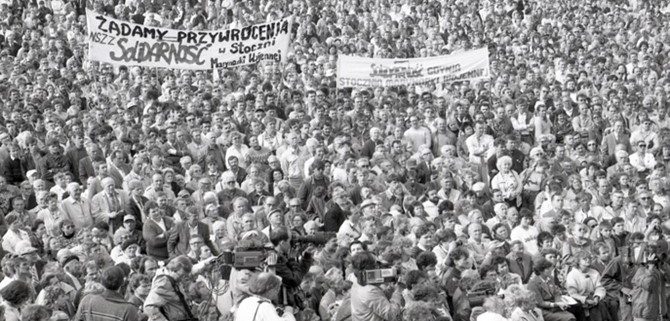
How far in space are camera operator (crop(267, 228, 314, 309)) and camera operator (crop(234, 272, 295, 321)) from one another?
4.60 ft

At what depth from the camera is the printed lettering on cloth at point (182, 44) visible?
21219mm

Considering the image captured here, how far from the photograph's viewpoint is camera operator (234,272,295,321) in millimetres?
9945

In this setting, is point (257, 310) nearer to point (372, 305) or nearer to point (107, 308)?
point (107, 308)

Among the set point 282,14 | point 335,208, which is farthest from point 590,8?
point 335,208

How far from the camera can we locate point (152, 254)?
49.5ft

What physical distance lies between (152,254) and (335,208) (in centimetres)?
245

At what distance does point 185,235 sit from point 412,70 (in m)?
8.70

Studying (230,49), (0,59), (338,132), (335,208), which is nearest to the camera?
(335,208)

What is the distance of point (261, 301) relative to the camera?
999 centimetres

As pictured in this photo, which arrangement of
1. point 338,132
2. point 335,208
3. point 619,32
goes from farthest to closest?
point 619,32 → point 338,132 → point 335,208

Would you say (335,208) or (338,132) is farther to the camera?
(338,132)

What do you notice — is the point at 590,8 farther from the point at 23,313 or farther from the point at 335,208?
the point at 23,313

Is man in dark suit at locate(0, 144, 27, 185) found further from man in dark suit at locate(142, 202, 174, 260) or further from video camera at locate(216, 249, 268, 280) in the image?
video camera at locate(216, 249, 268, 280)

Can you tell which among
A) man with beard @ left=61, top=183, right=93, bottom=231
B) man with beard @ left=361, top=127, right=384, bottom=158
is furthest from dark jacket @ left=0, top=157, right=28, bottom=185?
man with beard @ left=361, top=127, right=384, bottom=158
